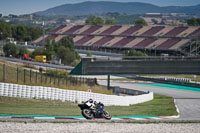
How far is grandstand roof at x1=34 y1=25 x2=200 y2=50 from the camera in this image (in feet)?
413

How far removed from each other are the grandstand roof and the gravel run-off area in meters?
95.1

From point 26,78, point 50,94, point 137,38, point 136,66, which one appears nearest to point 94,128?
point 50,94

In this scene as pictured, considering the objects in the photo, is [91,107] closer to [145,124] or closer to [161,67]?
[145,124]

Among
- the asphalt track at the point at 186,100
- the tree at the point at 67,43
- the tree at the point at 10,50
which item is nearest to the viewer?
the asphalt track at the point at 186,100

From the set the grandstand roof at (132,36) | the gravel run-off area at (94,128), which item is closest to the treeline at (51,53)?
the grandstand roof at (132,36)

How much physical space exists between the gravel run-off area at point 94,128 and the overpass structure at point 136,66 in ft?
111

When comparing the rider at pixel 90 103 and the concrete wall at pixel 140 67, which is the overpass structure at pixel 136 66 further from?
the rider at pixel 90 103

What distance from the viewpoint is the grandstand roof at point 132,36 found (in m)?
126

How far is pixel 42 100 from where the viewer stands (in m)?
34.9

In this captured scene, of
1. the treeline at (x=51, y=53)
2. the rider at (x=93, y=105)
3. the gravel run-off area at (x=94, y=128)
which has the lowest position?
the treeline at (x=51, y=53)

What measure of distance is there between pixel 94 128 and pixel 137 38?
11745cm

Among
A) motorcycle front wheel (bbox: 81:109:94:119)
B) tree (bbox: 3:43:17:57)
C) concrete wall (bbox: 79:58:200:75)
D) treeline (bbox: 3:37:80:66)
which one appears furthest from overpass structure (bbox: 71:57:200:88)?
tree (bbox: 3:43:17:57)

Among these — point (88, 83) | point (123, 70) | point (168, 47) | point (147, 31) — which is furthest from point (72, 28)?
point (88, 83)

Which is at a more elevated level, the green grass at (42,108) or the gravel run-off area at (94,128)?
the gravel run-off area at (94,128)
